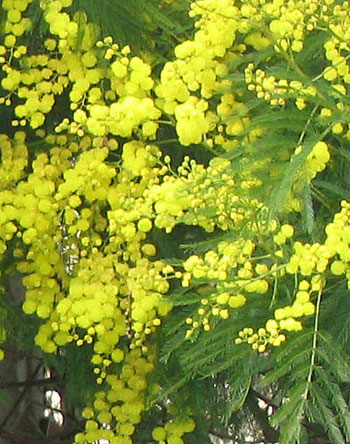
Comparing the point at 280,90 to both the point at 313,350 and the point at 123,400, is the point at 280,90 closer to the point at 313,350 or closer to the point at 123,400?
the point at 313,350

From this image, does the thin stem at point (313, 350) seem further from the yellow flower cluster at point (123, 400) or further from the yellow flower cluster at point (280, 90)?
the yellow flower cluster at point (123, 400)

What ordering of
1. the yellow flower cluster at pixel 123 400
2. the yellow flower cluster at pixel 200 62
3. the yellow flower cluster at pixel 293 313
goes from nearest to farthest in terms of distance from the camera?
the yellow flower cluster at pixel 293 313
the yellow flower cluster at pixel 200 62
the yellow flower cluster at pixel 123 400

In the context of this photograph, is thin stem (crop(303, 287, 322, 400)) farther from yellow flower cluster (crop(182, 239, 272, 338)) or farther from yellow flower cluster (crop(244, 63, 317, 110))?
yellow flower cluster (crop(244, 63, 317, 110))

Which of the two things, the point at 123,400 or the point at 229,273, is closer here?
the point at 229,273

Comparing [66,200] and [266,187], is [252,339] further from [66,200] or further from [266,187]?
[66,200]

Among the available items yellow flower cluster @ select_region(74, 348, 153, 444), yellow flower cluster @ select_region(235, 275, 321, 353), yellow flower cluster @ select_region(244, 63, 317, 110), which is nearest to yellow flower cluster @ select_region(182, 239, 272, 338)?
yellow flower cluster @ select_region(235, 275, 321, 353)

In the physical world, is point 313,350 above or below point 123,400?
above

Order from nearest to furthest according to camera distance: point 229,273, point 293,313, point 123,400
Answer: point 293,313
point 229,273
point 123,400

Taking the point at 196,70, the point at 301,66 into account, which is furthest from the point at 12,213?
the point at 301,66

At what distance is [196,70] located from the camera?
4.85 feet

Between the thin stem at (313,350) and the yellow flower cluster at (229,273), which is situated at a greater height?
the yellow flower cluster at (229,273)

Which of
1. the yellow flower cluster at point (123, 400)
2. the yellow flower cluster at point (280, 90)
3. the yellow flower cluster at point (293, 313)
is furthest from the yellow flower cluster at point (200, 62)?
the yellow flower cluster at point (123, 400)

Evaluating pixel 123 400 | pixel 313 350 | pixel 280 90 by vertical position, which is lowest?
pixel 123 400

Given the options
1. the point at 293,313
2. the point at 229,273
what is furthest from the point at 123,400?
the point at 293,313
